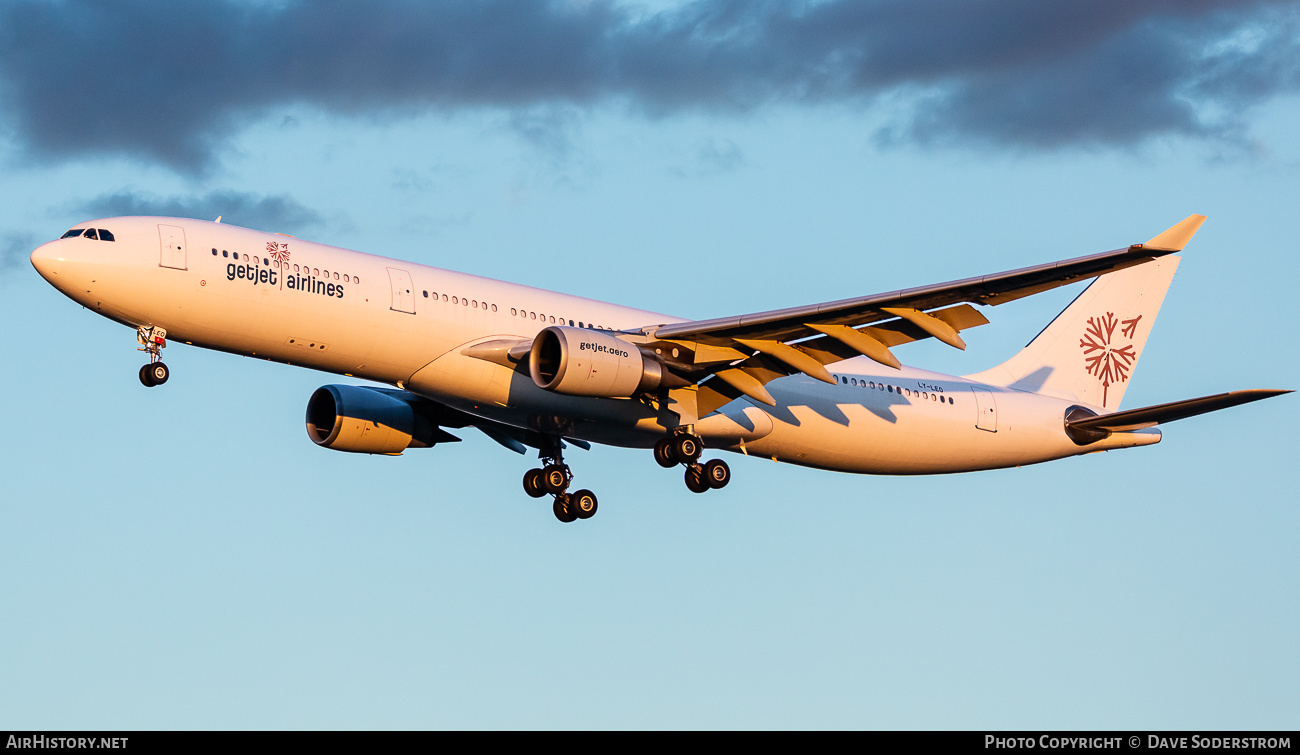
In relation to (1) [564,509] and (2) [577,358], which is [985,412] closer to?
(1) [564,509]

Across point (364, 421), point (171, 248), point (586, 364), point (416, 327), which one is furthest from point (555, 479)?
point (171, 248)

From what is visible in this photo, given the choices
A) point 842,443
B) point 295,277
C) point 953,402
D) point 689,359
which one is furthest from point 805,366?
point 295,277

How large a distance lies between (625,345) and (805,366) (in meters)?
4.37

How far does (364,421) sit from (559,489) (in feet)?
18.7

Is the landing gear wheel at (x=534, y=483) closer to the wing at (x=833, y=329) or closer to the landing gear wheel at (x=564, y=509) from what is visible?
the landing gear wheel at (x=564, y=509)

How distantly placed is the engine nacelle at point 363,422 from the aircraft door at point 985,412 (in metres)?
15.8

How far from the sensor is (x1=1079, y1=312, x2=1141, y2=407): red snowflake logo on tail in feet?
155

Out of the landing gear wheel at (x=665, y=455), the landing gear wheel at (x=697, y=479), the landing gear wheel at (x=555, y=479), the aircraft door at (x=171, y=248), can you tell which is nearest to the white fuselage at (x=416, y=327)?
the aircraft door at (x=171, y=248)

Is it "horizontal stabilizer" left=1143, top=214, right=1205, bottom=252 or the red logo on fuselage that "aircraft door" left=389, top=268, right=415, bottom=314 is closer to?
the red logo on fuselage

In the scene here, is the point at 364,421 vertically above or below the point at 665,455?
above

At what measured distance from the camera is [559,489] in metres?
40.9

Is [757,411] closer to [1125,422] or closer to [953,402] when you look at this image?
[953,402]

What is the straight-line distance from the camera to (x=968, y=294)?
32094 millimetres

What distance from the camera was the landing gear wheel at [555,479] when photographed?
134 ft
